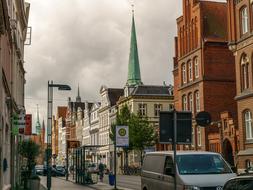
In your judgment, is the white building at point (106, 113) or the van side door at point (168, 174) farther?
the white building at point (106, 113)

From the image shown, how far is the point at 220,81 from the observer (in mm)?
57906

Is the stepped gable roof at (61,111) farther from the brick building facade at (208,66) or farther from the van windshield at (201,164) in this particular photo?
the van windshield at (201,164)

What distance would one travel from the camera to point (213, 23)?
193 feet

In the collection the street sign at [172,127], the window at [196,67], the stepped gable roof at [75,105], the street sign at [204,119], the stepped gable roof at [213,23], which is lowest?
the street sign at [172,127]

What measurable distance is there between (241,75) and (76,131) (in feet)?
313

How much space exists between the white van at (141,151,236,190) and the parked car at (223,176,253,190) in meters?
4.92

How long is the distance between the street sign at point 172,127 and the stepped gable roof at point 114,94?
8669cm

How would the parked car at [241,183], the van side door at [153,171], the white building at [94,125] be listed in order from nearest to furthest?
the parked car at [241,183], the van side door at [153,171], the white building at [94,125]

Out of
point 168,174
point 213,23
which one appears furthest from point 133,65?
point 168,174

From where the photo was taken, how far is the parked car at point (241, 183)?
8945 millimetres

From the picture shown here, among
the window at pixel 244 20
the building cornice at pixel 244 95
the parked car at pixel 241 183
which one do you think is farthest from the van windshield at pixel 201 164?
the window at pixel 244 20

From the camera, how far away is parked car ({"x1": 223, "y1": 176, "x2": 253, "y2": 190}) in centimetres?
895

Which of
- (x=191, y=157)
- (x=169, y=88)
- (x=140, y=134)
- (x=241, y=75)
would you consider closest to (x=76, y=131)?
(x=169, y=88)

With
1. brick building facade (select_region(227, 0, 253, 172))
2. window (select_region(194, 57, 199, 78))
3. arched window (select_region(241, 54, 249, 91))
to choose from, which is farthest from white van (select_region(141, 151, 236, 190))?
window (select_region(194, 57, 199, 78))
